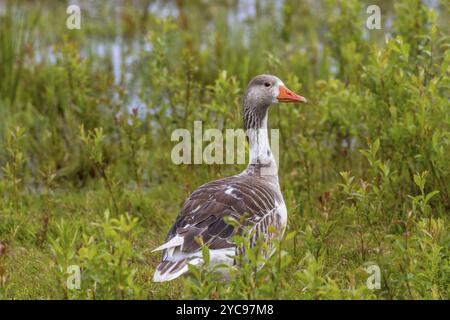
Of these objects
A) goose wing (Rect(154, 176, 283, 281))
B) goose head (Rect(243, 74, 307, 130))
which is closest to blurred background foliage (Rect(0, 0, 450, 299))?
goose wing (Rect(154, 176, 283, 281))

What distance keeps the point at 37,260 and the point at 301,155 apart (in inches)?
126

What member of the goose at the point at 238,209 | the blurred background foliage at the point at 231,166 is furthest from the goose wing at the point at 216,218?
the blurred background foliage at the point at 231,166

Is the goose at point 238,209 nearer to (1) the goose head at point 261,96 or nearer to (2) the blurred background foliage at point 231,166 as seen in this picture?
(1) the goose head at point 261,96

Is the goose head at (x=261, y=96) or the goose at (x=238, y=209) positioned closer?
the goose at (x=238, y=209)

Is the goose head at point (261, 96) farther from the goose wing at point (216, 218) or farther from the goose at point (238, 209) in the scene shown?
the goose wing at point (216, 218)

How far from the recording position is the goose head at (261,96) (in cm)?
738

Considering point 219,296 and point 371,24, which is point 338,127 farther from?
point 219,296

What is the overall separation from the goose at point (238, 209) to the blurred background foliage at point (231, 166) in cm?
21

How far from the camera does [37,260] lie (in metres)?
7.16

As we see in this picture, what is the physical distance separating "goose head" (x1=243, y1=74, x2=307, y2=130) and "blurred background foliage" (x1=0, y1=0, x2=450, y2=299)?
466 millimetres

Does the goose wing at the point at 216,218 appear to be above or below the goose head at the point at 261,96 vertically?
below

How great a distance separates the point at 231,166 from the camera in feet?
28.5

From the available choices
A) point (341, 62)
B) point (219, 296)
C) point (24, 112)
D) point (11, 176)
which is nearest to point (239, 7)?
point (341, 62)

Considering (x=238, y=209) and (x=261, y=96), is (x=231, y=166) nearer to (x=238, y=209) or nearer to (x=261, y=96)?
(x=261, y=96)
